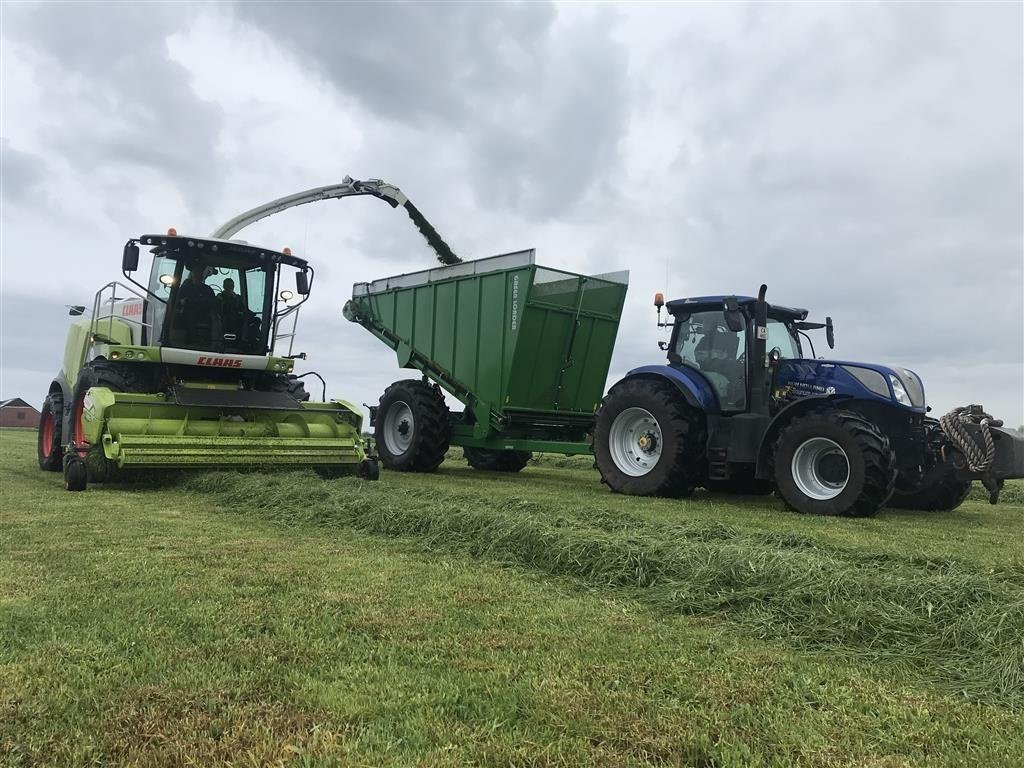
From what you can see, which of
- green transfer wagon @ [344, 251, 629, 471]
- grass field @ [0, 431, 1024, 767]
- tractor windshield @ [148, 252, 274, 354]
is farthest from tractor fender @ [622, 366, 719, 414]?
tractor windshield @ [148, 252, 274, 354]

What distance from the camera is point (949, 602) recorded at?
324cm

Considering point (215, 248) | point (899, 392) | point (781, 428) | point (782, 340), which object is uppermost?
point (215, 248)

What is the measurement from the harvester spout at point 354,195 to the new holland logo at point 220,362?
431 centimetres

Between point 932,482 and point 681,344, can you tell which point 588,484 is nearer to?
point 681,344

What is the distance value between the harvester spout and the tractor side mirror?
4275 mm

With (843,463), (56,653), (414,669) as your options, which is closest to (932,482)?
(843,463)

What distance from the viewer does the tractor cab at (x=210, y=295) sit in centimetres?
877

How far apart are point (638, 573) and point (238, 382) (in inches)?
273

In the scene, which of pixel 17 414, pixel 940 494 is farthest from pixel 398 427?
pixel 17 414

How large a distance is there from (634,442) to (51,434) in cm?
759

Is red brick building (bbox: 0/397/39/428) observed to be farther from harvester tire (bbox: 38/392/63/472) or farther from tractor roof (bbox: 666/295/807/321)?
tractor roof (bbox: 666/295/807/321)

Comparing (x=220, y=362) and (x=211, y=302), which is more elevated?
(x=211, y=302)

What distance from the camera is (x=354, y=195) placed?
12.7 m

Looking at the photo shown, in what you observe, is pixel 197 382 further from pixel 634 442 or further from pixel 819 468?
pixel 819 468
